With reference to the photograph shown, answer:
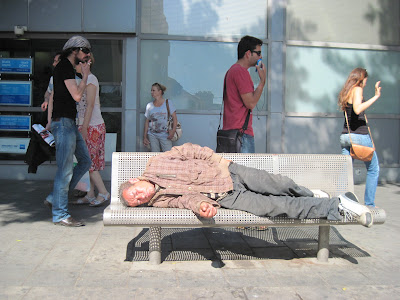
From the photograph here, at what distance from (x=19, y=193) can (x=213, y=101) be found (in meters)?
3.72

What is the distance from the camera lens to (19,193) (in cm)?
683

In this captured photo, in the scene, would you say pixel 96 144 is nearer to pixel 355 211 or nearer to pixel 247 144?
pixel 247 144

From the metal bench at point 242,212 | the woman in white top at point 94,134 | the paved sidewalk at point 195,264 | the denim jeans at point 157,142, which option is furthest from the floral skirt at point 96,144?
the metal bench at point 242,212

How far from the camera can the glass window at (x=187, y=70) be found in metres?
8.22

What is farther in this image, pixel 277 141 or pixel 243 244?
pixel 277 141

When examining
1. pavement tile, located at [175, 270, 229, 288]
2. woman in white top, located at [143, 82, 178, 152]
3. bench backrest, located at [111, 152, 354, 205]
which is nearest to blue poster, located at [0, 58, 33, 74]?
woman in white top, located at [143, 82, 178, 152]

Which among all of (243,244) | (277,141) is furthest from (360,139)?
(277,141)

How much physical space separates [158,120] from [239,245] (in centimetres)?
369

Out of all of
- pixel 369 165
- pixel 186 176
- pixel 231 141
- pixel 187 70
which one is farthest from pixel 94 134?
pixel 369 165

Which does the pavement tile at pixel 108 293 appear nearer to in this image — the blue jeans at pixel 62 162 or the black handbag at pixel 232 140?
the blue jeans at pixel 62 162

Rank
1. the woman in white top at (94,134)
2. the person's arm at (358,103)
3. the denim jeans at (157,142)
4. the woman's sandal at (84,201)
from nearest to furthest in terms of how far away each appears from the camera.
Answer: the person's arm at (358,103) → the woman in white top at (94,134) → the woman's sandal at (84,201) → the denim jeans at (157,142)

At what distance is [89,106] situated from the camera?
562cm

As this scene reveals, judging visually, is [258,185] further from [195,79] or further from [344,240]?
[195,79]

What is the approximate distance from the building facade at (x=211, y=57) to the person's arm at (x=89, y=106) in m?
2.38
